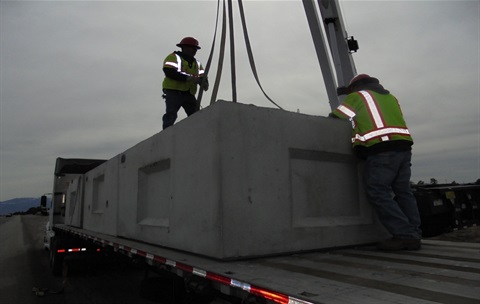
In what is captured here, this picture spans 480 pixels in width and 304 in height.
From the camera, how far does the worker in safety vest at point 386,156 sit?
3.09m

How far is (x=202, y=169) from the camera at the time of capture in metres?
2.66

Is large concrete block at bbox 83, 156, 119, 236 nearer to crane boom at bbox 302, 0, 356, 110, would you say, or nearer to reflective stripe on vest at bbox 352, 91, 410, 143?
reflective stripe on vest at bbox 352, 91, 410, 143

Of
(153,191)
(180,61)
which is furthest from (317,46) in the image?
(153,191)

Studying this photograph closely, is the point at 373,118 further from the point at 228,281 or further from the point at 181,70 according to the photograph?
the point at 181,70

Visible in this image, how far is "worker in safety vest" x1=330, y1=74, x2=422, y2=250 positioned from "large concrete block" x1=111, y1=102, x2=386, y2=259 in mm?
138

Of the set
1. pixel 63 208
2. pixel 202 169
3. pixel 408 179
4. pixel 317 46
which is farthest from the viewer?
pixel 63 208

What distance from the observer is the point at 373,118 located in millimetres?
3250

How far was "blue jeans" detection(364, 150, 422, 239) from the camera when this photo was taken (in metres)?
3.10

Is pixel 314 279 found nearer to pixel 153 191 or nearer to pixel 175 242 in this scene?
pixel 175 242

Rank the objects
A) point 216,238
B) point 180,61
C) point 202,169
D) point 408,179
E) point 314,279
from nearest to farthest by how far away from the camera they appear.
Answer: point 314,279
point 216,238
point 202,169
point 408,179
point 180,61

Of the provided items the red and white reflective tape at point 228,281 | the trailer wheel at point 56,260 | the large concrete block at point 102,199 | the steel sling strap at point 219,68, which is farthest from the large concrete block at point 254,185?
the trailer wheel at point 56,260

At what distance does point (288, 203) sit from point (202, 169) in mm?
703

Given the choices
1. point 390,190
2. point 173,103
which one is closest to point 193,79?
point 173,103

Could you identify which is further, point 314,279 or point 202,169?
point 202,169
